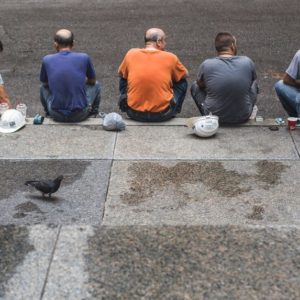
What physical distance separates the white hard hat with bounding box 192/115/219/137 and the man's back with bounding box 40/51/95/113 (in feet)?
4.68

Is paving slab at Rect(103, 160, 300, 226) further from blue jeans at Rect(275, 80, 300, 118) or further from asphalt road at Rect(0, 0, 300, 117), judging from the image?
asphalt road at Rect(0, 0, 300, 117)

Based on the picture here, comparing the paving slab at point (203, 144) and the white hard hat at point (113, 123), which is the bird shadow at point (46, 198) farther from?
the white hard hat at point (113, 123)

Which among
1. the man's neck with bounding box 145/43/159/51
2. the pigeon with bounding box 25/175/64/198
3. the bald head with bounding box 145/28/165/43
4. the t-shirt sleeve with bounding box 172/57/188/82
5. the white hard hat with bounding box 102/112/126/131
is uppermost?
the bald head with bounding box 145/28/165/43

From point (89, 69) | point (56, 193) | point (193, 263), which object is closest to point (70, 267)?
point (193, 263)

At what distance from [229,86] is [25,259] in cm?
352

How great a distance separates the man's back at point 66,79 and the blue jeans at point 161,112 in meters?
0.51

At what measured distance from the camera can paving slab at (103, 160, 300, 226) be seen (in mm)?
4531

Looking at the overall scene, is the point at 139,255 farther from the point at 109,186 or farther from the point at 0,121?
the point at 0,121

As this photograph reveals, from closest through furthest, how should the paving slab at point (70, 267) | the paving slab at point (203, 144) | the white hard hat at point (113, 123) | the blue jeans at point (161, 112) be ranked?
the paving slab at point (70, 267)
the paving slab at point (203, 144)
the white hard hat at point (113, 123)
the blue jeans at point (161, 112)

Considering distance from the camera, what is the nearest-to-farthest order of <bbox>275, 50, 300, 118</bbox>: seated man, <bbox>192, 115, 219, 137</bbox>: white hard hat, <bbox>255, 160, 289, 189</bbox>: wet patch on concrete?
<bbox>255, 160, 289, 189</bbox>: wet patch on concrete → <bbox>192, 115, 219, 137</bbox>: white hard hat → <bbox>275, 50, 300, 118</bbox>: seated man

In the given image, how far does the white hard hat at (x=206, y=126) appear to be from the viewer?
6.30 meters

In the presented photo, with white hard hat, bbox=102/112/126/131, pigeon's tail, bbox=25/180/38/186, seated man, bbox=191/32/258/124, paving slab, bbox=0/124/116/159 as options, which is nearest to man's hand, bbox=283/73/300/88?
seated man, bbox=191/32/258/124

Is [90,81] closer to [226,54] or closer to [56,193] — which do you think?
[226,54]

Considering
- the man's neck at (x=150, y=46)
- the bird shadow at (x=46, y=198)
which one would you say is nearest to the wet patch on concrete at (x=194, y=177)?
the bird shadow at (x=46, y=198)
